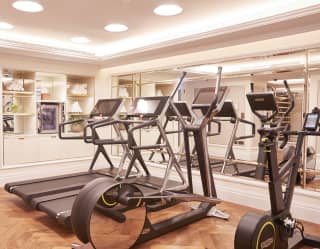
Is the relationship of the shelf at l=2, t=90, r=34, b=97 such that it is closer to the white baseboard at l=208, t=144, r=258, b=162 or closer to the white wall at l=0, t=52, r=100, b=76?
the white wall at l=0, t=52, r=100, b=76

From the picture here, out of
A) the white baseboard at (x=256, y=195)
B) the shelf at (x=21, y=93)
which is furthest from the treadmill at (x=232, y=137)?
the shelf at (x=21, y=93)

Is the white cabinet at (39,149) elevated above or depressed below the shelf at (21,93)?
below

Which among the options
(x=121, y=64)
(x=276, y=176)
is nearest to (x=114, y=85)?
(x=121, y=64)

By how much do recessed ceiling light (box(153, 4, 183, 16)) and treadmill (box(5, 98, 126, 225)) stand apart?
1.59 m

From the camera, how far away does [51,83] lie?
5.98 metres

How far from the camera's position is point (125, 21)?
12.8 ft

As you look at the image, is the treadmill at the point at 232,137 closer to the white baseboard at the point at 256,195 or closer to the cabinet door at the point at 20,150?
the white baseboard at the point at 256,195

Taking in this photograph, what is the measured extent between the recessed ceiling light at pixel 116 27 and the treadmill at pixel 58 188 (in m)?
1.03

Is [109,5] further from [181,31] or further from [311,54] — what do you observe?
[311,54]

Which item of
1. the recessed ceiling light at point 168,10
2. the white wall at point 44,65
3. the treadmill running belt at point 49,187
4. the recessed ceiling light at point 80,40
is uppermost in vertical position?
the recessed ceiling light at point 168,10

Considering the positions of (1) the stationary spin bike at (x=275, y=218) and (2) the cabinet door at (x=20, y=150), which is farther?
(2) the cabinet door at (x=20, y=150)

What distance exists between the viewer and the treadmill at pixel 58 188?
324 cm

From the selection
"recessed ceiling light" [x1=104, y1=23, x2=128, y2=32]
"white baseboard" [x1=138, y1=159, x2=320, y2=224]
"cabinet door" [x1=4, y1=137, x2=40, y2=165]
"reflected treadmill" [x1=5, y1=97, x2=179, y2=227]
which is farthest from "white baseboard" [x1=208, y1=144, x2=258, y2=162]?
"cabinet door" [x1=4, y1=137, x2=40, y2=165]

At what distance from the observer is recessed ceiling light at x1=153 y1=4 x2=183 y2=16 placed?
3338mm
